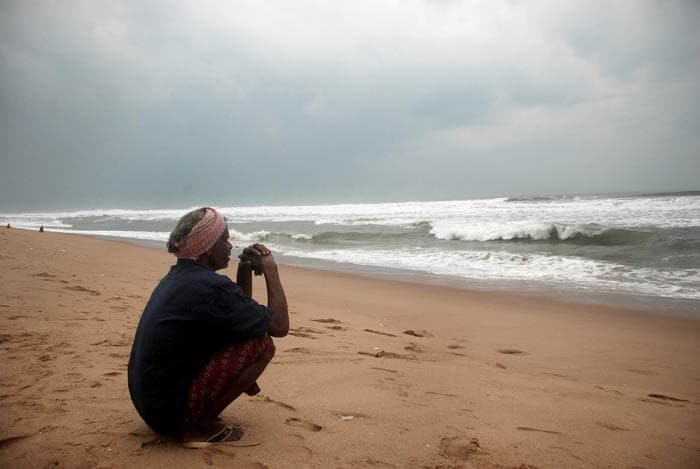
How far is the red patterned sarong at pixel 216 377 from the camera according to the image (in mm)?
2169

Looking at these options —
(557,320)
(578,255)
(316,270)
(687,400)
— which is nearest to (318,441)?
(687,400)

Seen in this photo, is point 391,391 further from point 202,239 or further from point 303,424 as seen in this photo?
point 202,239

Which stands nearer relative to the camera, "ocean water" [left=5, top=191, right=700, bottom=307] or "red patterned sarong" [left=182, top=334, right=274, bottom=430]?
"red patterned sarong" [left=182, top=334, right=274, bottom=430]

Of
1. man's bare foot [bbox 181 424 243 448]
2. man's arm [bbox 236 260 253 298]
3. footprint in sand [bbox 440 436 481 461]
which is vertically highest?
man's arm [bbox 236 260 253 298]

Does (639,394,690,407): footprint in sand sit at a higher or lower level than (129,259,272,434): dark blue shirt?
lower

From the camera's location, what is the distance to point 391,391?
3236 mm

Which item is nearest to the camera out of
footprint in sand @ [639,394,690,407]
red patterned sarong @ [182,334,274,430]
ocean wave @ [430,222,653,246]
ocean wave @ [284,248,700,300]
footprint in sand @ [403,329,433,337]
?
red patterned sarong @ [182,334,274,430]

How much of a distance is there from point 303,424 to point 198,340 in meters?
0.92

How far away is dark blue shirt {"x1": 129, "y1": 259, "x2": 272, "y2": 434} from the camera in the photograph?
2053 millimetres

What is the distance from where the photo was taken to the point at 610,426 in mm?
2879

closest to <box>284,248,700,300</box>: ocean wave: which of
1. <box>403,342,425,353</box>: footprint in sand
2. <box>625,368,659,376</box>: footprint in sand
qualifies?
<box>625,368,659,376</box>: footprint in sand

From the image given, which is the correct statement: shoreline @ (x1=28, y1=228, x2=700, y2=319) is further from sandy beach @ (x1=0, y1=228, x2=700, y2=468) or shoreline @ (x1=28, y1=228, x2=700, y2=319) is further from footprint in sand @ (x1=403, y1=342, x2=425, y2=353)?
footprint in sand @ (x1=403, y1=342, x2=425, y2=353)

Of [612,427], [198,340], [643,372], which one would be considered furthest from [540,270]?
[198,340]

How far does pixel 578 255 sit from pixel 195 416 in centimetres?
1235
